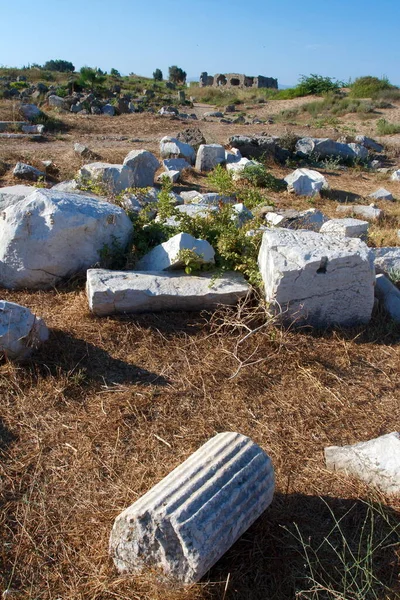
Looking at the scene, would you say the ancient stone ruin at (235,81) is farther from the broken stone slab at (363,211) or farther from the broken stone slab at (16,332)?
the broken stone slab at (16,332)

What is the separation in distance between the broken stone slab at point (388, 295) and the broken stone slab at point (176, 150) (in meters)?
6.35

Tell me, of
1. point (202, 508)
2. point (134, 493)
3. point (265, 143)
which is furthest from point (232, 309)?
point (265, 143)

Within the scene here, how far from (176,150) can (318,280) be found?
272 inches

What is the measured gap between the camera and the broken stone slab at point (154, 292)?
159 inches

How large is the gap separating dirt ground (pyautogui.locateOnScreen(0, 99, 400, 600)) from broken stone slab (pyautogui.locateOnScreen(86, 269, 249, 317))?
103 millimetres

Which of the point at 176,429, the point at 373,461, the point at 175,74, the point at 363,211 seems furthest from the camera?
the point at 175,74

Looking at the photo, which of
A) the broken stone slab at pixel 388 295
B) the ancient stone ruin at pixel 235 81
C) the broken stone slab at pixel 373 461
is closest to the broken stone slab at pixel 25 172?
the broken stone slab at pixel 388 295

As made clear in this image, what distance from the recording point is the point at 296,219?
6449 millimetres

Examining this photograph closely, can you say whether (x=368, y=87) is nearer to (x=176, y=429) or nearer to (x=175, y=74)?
(x=175, y=74)

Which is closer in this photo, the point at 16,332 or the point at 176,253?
the point at 16,332

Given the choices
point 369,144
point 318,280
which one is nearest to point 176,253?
point 318,280

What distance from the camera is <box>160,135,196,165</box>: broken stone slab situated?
1033 cm

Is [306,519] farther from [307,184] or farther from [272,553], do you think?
[307,184]

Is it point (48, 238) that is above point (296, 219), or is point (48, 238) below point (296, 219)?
above
